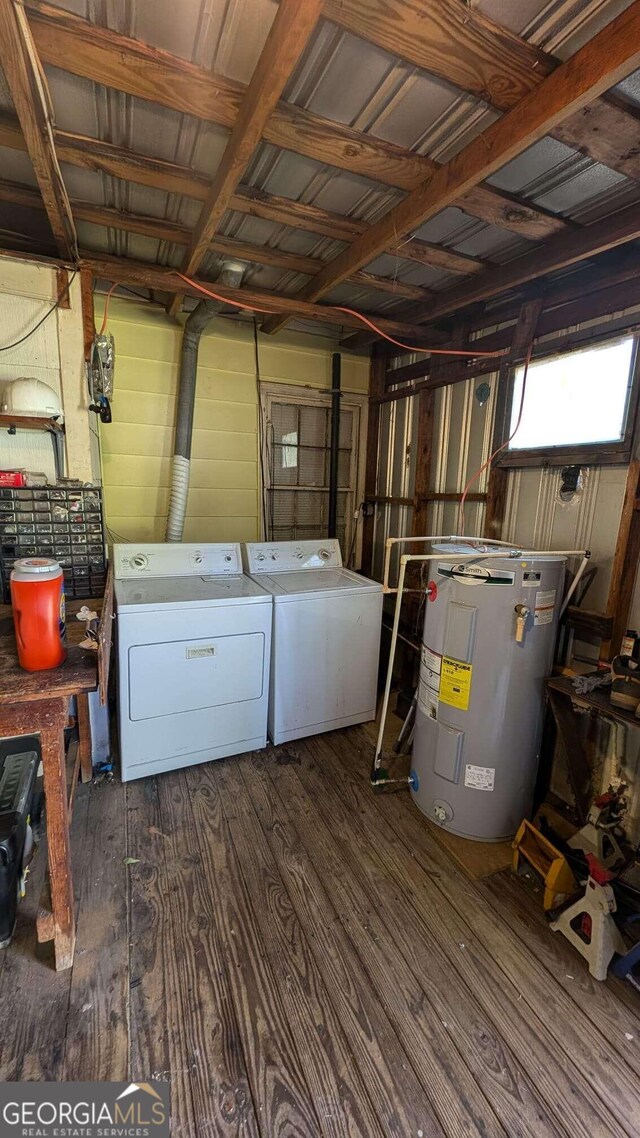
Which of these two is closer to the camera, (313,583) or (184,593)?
(184,593)

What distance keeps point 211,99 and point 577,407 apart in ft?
6.03

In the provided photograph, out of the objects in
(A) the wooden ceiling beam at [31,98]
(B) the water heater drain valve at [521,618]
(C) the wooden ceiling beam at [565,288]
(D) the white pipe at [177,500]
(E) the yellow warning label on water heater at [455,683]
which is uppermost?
(A) the wooden ceiling beam at [31,98]

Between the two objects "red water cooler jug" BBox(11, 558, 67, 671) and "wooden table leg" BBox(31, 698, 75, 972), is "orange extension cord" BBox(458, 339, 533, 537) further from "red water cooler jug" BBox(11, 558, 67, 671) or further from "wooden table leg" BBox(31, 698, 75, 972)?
"wooden table leg" BBox(31, 698, 75, 972)

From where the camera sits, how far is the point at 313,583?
8.46ft

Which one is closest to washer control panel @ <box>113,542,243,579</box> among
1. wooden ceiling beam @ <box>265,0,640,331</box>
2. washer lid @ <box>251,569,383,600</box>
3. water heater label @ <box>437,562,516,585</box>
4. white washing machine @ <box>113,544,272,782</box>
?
white washing machine @ <box>113,544,272,782</box>

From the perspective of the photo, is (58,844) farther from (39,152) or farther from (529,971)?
(39,152)

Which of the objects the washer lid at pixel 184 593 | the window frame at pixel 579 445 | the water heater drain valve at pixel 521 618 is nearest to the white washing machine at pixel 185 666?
the washer lid at pixel 184 593

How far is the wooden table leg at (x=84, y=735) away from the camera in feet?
6.81

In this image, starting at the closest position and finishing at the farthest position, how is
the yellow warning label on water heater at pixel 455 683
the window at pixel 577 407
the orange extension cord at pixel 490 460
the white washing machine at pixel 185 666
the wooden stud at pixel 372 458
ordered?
the yellow warning label on water heater at pixel 455 683, the window at pixel 577 407, the white washing machine at pixel 185 666, the orange extension cord at pixel 490 460, the wooden stud at pixel 372 458

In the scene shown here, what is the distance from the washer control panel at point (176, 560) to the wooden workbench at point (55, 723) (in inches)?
40.0

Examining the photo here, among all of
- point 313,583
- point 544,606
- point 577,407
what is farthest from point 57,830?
point 577,407

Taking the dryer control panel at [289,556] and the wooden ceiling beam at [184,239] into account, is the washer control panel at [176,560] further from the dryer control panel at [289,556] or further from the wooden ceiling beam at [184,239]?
the wooden ceiling beam at [184,239]

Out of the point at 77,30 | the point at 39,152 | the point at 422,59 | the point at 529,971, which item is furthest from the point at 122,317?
the point at 529,971

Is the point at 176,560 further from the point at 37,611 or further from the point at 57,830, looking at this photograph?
the point at 57,830
